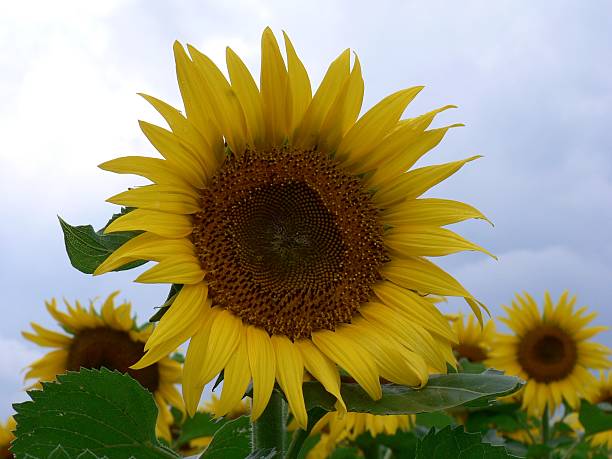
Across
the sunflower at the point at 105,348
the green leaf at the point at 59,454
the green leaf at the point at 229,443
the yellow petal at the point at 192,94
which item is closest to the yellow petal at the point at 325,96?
the yellow petal at the point at 192,94

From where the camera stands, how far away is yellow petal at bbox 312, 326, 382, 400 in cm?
206

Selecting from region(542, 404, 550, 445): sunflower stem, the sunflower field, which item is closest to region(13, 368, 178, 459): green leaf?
the sunflower field

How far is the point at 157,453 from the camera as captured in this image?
7.25ft

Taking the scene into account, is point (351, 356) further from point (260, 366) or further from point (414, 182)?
point (414, 182)

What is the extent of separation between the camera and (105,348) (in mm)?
5340

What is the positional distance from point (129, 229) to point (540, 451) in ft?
14.8

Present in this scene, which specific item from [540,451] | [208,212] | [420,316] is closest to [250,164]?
[208,212]

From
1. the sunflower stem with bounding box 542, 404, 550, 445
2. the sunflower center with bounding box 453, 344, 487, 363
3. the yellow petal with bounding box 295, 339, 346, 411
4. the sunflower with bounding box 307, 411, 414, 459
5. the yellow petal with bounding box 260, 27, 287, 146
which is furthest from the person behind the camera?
the sunflower center with bounding box 453, 344, 487, 363

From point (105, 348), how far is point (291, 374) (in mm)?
3619

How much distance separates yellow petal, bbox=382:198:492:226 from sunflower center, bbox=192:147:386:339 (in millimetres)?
86

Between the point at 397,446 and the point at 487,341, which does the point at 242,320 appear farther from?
the point at 487,341

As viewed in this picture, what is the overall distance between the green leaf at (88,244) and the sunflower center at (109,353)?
126 inches

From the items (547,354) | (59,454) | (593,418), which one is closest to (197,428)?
(593,418)

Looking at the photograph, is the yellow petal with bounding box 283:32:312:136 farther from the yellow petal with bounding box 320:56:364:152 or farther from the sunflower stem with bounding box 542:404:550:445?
the sunflower stem with bounding box 542:404:550:445
